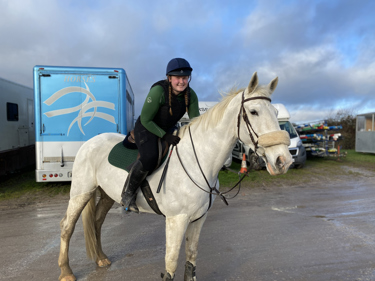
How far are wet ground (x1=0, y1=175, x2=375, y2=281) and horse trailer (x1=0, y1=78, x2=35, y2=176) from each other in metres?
3.96

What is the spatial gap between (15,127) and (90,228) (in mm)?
8301

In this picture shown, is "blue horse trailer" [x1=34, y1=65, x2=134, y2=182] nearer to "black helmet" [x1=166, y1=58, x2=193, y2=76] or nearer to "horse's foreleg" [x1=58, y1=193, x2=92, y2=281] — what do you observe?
"horse's foreleg" [x1=58, y1=193, x2=92, y2=281]

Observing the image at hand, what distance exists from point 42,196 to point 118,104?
3.50 m

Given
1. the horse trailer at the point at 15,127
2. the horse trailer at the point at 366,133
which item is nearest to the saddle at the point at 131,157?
the horse trailer at the point at 15,127

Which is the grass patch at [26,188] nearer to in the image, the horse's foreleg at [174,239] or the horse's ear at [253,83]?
the horse's foreleg at [174,239]

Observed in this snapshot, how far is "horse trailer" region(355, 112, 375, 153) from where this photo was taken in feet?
58.1

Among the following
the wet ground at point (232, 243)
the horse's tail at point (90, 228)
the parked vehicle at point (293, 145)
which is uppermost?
the parked vehicle at point (293, 145)

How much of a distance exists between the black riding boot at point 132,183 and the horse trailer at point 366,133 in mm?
20375

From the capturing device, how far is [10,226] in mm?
4801

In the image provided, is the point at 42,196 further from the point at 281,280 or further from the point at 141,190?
the point at 281,280

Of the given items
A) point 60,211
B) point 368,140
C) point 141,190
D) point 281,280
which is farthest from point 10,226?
point 368,140

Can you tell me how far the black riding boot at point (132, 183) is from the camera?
2467 millimetres

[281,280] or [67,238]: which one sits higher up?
[67,238]

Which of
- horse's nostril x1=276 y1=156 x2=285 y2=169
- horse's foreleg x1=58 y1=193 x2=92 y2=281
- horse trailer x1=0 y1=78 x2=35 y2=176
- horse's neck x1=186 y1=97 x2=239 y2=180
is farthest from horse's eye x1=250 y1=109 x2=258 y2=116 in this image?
horse trailer x1=0 y1=78 x2=35 y2=176
